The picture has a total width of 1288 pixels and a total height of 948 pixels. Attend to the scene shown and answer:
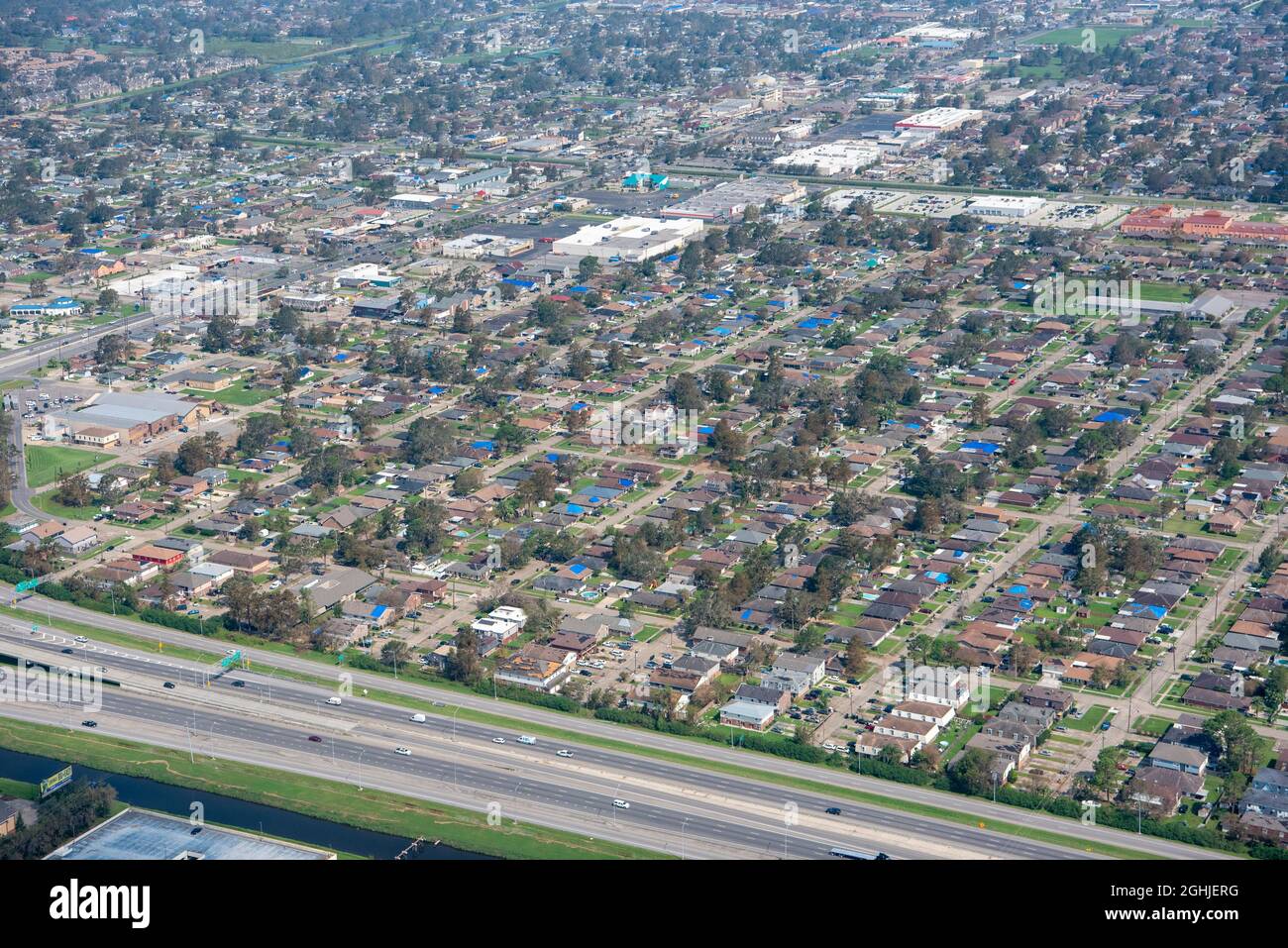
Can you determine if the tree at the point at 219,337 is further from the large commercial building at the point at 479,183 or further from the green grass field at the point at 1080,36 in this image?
the green grass field at the point at 1080,36

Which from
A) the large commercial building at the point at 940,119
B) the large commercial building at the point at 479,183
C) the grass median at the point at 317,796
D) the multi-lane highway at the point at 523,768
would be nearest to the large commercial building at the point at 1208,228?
the large commercial building at the point at 940,119

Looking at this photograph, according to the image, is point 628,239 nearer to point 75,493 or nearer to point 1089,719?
point 75,493

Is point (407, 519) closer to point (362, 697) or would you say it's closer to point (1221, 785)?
point (362, 697)

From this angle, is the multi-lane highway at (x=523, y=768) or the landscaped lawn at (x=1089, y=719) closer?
the multi-lane highway at (x=523, y=768)

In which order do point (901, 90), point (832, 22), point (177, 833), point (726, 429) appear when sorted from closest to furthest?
point (177, 833)
point (726, 429)
point (901, 90)
point (832, 22)

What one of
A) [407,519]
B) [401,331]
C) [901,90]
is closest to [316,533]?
[407,519]

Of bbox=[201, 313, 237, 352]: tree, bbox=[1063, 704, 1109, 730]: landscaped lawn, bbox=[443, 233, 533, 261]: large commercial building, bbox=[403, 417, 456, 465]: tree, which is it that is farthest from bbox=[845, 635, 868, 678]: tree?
bbox=[443, 233, 533, 261]: large commercial building
